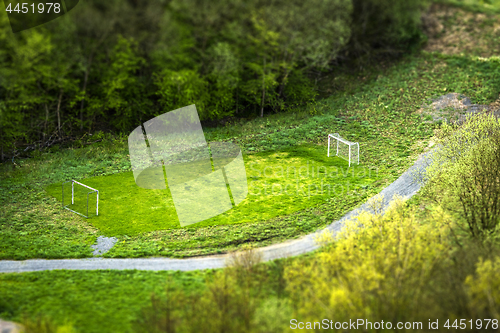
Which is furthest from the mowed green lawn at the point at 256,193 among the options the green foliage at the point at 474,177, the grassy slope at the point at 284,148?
the green foliage at the point at 474,177

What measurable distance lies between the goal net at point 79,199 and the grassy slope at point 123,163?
2.29 feet

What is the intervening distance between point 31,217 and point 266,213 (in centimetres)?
1250

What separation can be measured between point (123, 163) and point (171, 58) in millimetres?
12237

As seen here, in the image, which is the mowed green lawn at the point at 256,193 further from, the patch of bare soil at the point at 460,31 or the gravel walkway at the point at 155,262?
the patch of bare soil at the point at 460,31

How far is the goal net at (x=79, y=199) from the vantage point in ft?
77.7

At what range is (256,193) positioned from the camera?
82.8 feet

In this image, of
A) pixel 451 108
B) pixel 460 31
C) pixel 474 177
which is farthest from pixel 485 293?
pixel 460 31

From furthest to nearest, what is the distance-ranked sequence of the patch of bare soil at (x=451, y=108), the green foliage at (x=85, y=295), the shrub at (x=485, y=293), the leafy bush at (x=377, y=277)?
the patch of bare soil at (x=451, y=108) → the green foliage at (x=85, y=295) → the leafy bush at (x=377, y=277) → the shrub at (x=485, y=293)

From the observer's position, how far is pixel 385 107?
3391 cm

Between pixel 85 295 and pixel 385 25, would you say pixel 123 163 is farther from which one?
pixel 385 25

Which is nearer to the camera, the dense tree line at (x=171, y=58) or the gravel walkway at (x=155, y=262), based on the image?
the gravel walkway at (x=155, y=262)

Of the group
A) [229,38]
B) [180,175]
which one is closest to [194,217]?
[180,175]

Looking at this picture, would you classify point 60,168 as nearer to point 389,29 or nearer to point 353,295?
point 353,295

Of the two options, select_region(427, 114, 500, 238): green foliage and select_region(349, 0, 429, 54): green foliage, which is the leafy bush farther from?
select_region(349, 0, 429, 54): green foliage
